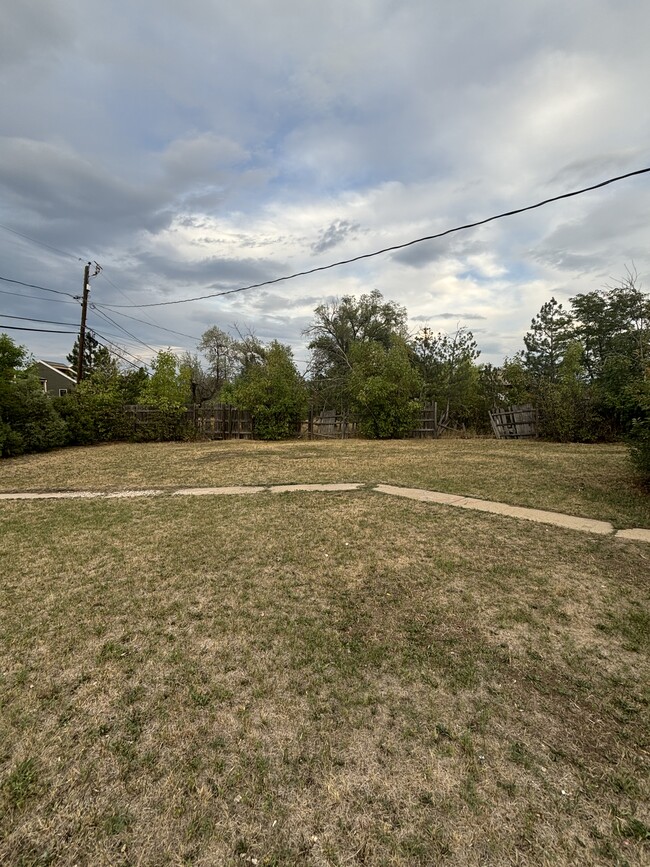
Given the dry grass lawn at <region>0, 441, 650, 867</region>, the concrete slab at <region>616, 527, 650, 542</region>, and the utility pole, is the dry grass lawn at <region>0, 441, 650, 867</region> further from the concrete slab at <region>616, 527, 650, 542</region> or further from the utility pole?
the utility pole

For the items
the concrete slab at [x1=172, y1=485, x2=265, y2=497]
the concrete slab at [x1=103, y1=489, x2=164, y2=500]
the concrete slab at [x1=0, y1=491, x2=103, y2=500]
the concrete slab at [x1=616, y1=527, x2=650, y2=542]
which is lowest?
the concrete slab at [x1=0, y1=491, x2=103, y2=500]

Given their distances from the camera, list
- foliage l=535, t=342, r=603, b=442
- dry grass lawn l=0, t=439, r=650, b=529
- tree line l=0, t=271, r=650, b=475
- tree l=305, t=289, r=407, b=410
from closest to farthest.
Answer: dry grass lawn l=0, t=439, r=650, b=529 < tree line l=0, t=271, r=650, b=475 < foliage l=535, t=342, r=603, b=442 < tree l=305, t=289, r=407, b=410

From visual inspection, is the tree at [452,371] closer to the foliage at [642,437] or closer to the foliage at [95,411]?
the foliage at [642,437]

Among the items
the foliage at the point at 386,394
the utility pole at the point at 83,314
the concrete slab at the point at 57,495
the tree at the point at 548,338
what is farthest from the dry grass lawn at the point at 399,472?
the tree at the point at 548,338

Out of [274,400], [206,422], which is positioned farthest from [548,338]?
[206,422]

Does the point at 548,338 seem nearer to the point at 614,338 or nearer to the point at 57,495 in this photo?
the point at 614,338

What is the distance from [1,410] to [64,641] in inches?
400

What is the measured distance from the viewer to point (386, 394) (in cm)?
1328

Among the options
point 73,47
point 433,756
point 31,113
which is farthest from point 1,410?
point 433,756

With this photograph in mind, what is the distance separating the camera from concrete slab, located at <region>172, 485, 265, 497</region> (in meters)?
5.52

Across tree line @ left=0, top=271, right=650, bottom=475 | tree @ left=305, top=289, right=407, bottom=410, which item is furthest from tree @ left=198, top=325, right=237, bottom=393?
tree line @ left=0, top=271, right=650, bottom=475

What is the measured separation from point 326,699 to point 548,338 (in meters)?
24.5

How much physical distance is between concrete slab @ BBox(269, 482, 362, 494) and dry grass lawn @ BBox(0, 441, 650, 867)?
1829 millimetres

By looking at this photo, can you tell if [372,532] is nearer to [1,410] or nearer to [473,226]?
[473,226]
